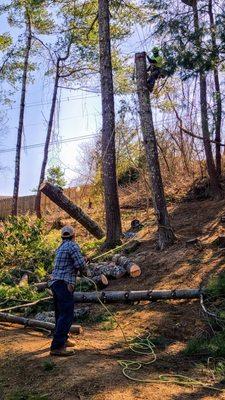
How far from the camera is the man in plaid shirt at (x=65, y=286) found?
259 inches

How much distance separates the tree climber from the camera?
10941mm

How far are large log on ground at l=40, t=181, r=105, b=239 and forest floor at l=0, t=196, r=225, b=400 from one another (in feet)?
9.11

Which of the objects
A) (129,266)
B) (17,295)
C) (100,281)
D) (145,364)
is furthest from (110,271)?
(145,364)

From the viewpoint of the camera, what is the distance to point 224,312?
7500mm

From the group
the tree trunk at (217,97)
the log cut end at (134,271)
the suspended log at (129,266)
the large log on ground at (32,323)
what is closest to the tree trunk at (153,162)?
the suspended log at (129,266)

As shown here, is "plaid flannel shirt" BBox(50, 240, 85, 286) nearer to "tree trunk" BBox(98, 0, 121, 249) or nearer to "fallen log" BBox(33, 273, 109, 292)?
"fallen log" BBox(33, 273, 109, 292)

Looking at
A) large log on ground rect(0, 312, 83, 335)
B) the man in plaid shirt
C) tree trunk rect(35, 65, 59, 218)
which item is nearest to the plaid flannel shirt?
the man in plaid shirt

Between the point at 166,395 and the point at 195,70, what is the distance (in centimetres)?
650

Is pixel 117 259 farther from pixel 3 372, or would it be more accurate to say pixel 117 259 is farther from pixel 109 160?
pixel 3 372

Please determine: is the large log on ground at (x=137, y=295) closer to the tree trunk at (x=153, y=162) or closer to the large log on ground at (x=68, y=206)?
the tree trunk at (x=153, y=162)

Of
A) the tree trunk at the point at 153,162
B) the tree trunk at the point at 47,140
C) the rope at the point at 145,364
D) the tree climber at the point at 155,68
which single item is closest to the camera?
the rope at the point at 145,364

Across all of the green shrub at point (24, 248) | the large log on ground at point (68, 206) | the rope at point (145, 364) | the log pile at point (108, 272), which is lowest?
the rope at point (145, 364)

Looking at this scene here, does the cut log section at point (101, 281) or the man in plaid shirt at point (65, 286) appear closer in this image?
the man in plaid shirt at point (65, 286)

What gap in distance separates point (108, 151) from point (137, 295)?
18.1 ft
